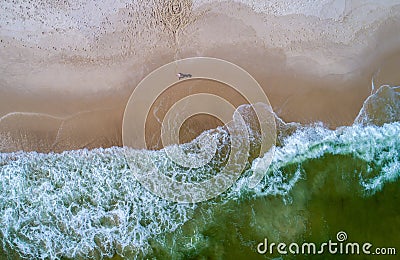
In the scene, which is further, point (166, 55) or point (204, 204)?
point (166, 55)

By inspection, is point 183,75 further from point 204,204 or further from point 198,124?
point 204,204

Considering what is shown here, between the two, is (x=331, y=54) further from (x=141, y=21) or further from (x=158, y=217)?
(x=158, y=217)

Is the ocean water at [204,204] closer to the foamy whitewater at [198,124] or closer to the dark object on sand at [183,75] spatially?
the foamy whitewater at [198,124]

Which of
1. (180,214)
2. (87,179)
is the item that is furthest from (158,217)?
(87,179)

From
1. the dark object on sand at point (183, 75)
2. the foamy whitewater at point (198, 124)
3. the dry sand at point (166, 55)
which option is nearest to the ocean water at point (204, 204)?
the foamy whitewater at point (198, 124)

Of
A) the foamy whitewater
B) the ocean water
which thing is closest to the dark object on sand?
the foamy whitewater

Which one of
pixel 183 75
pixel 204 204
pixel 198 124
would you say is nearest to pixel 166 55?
pixel 183 75

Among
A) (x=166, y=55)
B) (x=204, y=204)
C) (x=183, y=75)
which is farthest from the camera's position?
(x=166, y=55)
